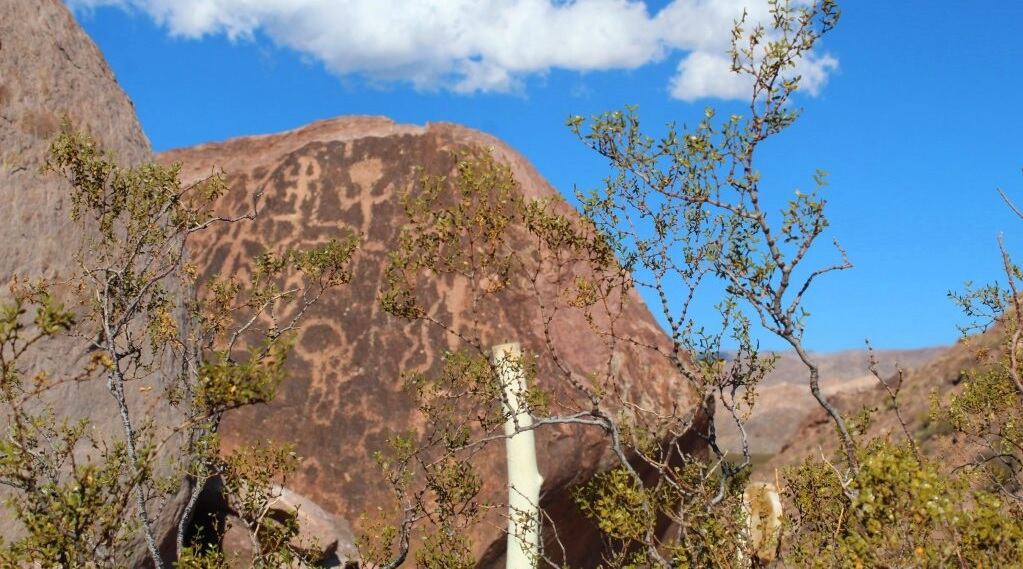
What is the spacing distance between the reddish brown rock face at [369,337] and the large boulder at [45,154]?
2.15 m

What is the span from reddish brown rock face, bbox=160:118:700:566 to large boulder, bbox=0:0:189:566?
7.07ft

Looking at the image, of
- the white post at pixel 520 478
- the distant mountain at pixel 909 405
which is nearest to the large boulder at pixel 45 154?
the white post at pixel 520 478

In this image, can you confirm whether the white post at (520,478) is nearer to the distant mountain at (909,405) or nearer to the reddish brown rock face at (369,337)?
the reddish brown rock face at (369,337)

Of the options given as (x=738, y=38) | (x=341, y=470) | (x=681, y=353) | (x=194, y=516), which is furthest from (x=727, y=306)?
(x=194, y=516)

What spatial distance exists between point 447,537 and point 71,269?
4434 millimetres

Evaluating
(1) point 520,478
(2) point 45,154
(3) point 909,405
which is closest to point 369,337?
(1) point 520,478

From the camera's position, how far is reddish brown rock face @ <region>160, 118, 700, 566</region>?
12203mm

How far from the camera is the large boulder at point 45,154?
955 cm

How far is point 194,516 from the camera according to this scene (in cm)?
1169

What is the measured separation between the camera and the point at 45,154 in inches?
388

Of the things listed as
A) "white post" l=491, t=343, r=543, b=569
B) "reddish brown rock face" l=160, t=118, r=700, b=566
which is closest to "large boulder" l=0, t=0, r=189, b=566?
"reddish brown rock face" l=160, t=118, r=700, b=566

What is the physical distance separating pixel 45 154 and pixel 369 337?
4.62m

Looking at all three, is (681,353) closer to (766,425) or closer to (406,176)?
(406,176)

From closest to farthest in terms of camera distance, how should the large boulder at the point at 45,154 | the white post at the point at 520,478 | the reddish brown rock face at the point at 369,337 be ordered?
the large boulder at the point at 45,154 < the white post at the point at 520,478 < the reddish brown rock face at the point at 369,337
